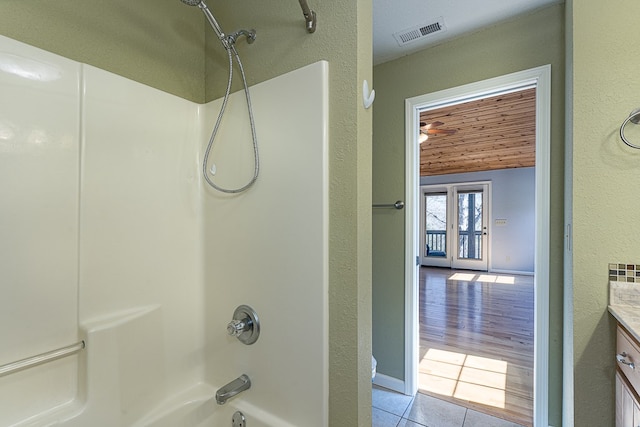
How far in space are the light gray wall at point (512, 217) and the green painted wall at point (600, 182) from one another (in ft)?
20.1

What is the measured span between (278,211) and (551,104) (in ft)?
5.38

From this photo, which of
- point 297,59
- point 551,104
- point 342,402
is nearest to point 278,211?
point 297,59

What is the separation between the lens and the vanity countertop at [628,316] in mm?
875

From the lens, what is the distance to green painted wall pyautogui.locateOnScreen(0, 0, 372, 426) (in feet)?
3.12

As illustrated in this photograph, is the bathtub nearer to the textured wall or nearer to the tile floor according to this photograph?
the tile floor

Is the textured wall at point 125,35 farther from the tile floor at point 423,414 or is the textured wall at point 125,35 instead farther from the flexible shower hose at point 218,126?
the tile floor at point 423,414

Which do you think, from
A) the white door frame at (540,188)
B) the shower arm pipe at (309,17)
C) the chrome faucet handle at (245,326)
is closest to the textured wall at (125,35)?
the shower arm pipe at (309,17)

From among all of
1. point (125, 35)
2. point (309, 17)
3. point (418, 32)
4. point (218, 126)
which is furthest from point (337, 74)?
point (418, 32)

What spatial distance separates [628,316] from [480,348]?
205 centimetres

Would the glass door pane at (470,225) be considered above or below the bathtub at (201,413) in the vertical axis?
above

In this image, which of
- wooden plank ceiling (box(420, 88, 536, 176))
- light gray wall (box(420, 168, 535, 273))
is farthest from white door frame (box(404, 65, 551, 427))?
light gray wall (box(420, 168, 535, 273))

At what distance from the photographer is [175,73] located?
132cm

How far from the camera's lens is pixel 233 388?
44.0 inches

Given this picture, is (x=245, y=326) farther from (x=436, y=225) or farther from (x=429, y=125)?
(x=436, y=225)
